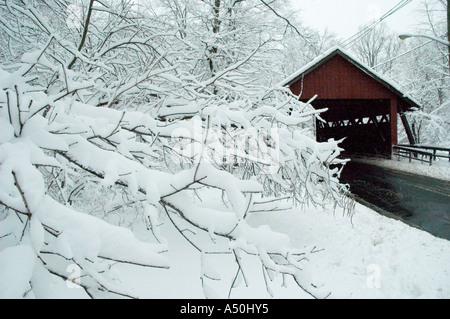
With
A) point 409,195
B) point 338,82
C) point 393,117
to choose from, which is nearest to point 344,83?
point 338,82

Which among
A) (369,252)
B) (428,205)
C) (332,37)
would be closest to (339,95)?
(428,205)

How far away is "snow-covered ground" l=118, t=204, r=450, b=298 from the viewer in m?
3.64

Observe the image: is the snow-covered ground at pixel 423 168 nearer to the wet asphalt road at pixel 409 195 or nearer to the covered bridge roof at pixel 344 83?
the wet asphalt road at pixel 409 195

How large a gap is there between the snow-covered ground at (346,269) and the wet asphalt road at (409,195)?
992 mm

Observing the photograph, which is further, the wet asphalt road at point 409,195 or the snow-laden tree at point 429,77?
the snow-laden tree at point 429,77

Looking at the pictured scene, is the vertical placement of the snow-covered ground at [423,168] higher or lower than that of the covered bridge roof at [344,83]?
lower

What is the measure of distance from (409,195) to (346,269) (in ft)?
19.2

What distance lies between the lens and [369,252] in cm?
459

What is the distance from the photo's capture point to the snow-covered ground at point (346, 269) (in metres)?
3.64

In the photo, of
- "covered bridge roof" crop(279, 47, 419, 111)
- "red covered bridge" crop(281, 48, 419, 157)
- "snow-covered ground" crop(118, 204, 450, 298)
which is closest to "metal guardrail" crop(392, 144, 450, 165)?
"red covered bridge" crop(281, 48, 419, 157)

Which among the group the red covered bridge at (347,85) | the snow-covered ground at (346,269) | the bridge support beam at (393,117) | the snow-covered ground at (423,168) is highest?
the red covered bridge at (347,85)

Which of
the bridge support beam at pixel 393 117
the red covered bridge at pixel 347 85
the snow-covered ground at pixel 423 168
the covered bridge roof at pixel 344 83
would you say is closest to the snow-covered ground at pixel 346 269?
the snow-covered ground at pixel 423 168

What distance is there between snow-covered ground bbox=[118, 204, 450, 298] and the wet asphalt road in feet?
3.25
